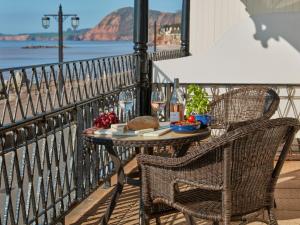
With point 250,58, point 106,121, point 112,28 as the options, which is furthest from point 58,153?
point 112,28

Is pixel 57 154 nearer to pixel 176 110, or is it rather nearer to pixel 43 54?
pixel 176 110

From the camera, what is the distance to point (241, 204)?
7.85ft

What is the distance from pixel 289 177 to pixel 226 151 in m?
2.57

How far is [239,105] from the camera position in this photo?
4.38m

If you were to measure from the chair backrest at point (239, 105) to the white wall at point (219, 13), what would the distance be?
8.97 ft

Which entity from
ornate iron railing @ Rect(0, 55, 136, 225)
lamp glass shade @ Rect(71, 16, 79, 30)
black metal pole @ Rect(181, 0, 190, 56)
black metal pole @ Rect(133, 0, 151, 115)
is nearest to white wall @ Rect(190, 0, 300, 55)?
black metal pole @ Rect(181, 0, 190, 56)

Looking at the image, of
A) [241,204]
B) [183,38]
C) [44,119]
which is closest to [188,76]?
[183,38]

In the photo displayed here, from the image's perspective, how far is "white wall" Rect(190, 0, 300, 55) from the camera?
6.97m

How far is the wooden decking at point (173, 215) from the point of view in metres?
3.49

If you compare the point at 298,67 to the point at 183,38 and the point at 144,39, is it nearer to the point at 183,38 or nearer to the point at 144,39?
the point at 144,39

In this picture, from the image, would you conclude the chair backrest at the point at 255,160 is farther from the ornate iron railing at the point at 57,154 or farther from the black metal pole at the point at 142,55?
the black metal pole at the point at 142,55

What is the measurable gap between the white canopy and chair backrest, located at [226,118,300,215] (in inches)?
145

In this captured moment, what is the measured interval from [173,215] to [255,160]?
137 cm

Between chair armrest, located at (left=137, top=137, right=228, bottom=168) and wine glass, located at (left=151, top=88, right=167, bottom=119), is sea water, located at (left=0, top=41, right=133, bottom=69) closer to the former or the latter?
wine glass, located at (left=151, top=88, right=167, bottom=119)
